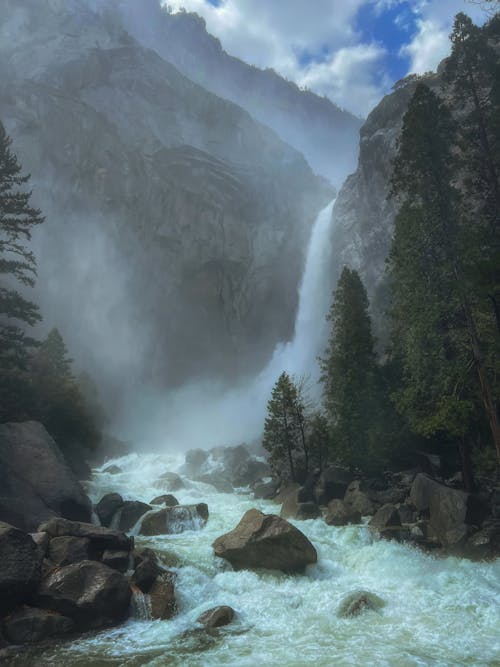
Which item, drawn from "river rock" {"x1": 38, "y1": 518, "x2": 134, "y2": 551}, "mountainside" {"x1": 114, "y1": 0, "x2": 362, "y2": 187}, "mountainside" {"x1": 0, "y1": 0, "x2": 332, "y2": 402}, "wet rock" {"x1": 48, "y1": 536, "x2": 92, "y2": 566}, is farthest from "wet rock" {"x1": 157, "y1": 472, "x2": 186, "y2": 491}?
"mountainside" {"x1": 114, "y1": 0, "x2": 362, "y2": 187}

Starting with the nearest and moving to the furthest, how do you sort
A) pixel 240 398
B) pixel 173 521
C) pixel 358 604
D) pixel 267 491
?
1. pixel 358 604
2. pixel 173 521
3. pixel 267 491
4. pixel 240 398

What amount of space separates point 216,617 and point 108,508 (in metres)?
14.1

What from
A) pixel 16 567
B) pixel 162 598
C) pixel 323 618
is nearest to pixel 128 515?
pixel 162 598

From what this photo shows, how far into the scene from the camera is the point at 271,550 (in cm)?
1703

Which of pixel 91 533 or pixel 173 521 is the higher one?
pixel 91 533

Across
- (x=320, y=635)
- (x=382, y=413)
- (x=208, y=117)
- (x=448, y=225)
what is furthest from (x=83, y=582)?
(x=208, y=117)

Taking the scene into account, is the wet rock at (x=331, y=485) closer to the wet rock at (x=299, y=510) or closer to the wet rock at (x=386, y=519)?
the wet rock at (x=299, y=510)

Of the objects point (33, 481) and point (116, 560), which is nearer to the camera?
point (116, 560)

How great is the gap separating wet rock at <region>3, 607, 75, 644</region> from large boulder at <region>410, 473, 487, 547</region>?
13.9 metres

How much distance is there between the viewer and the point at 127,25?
132 m

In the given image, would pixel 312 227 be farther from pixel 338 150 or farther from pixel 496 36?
pixel 338 150

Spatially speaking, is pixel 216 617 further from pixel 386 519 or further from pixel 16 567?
pixel 386 519

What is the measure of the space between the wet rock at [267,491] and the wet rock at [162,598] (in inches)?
716

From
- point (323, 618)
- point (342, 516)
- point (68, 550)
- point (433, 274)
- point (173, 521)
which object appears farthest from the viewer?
point (173, 521)
